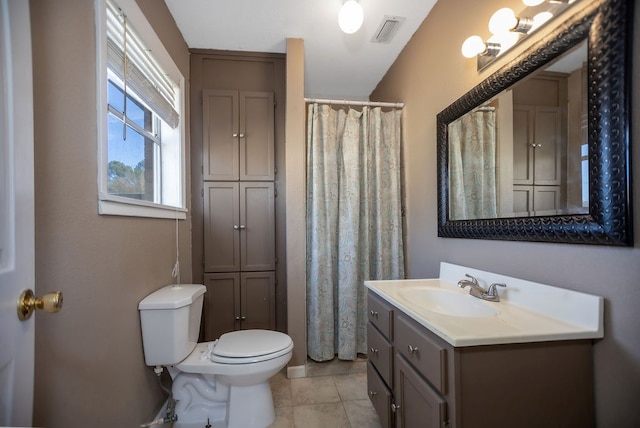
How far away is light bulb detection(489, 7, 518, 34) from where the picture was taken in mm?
1061

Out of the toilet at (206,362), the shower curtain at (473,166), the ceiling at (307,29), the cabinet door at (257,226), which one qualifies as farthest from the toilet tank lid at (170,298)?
the ceiling at (307,29)

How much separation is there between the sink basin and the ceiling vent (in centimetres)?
176

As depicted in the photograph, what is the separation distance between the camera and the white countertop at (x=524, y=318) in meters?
0.78

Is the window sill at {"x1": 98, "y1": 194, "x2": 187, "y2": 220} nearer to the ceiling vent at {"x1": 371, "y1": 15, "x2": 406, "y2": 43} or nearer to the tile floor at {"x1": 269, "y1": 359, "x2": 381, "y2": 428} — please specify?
the tile floor at {"x1": 269, "y1": 359, "x2": 381, "y2": 428}

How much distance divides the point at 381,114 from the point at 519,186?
4.24 ft

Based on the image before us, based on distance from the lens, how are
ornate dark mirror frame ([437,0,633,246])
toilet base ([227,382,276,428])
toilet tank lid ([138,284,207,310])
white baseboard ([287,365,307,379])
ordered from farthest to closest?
white baseboard ([287,365,307,379]), toilet base ([227,382,276,428]), toilet tank lid ([138,284,207,310]), ornate dark mirror frame ([437,0,633,246])

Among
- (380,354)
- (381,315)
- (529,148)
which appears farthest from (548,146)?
(380,354)

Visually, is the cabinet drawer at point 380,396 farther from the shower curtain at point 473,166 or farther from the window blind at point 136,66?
the window blind at point 136,66

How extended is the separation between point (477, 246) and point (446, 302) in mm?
320

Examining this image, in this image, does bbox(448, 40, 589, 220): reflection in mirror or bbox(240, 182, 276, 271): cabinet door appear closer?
bbox(448, 40, 589, 220): reflection in mirror

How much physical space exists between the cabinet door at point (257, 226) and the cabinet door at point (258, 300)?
0.08 meters

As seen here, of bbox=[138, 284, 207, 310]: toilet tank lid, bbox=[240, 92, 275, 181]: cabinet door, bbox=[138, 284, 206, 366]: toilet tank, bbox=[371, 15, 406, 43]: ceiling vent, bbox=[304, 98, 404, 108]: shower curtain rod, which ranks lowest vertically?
bbox=[138, 284, 206, 366]: toilet tank

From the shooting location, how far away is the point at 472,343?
764 millimetres

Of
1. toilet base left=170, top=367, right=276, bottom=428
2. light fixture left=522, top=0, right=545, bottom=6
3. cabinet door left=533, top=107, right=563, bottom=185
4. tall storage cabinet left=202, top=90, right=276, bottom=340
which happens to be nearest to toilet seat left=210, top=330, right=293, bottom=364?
toilet base left=170, top=367, right=276, bottom=428
